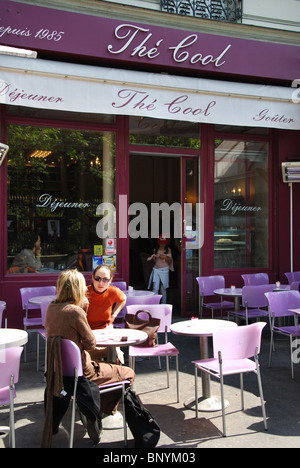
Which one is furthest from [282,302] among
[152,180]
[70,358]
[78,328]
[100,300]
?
[152,180]

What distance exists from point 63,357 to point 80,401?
35cm

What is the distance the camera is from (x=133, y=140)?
8.16 metres

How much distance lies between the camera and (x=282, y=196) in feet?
29.5

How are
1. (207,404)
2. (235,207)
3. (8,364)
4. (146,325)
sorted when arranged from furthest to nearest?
(235,207), (146,325), (207,404), (8,364)

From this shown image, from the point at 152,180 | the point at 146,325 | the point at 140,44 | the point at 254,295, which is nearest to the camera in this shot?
the point at 146,325

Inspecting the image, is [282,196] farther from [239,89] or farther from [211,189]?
[239,89]

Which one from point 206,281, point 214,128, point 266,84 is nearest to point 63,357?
point 206,281

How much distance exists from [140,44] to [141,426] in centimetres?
609

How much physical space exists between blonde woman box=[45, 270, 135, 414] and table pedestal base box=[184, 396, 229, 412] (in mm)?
885

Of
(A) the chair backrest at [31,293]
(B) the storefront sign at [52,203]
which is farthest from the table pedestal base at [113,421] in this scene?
(B) the storefront sign at [52,203]

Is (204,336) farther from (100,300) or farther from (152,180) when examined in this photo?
(152,180)

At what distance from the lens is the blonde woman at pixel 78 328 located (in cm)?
364

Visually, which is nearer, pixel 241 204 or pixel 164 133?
pixel 164 133
